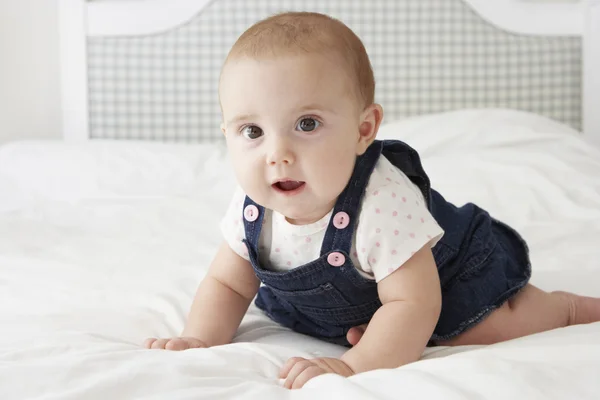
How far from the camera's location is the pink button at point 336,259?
990mm

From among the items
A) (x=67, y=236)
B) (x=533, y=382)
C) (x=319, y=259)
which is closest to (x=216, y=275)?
(x=319, y=259)

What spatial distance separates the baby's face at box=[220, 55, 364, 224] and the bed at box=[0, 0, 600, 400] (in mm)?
208

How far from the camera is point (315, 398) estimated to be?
75cm

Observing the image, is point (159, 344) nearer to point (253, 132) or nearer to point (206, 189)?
point (253, 132)

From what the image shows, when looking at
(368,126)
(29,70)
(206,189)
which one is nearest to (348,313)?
(368,126)

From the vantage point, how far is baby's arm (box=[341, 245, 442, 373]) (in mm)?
902

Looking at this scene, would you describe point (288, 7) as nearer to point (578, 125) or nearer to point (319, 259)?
point (578, 125)

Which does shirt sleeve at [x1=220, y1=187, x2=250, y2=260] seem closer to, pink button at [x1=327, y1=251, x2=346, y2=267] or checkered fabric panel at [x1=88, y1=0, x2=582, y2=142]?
pink button at [x1=327, y1=251, x2=346, y2=267]

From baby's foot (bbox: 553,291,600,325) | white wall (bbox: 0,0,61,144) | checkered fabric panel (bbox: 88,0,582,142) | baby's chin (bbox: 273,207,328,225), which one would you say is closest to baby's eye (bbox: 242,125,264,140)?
baby's chin (bbox: 273,207,328,225)

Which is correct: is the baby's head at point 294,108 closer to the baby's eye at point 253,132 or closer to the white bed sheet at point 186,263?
the baby's eye at point 253,132

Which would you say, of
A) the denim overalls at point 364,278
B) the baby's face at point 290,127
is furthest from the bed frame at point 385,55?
the baby's face at point 290,127

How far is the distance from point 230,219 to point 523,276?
0.48 metres

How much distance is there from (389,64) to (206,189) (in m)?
0.85

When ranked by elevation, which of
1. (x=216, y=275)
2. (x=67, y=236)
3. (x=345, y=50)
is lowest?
(x=67, y=236)
